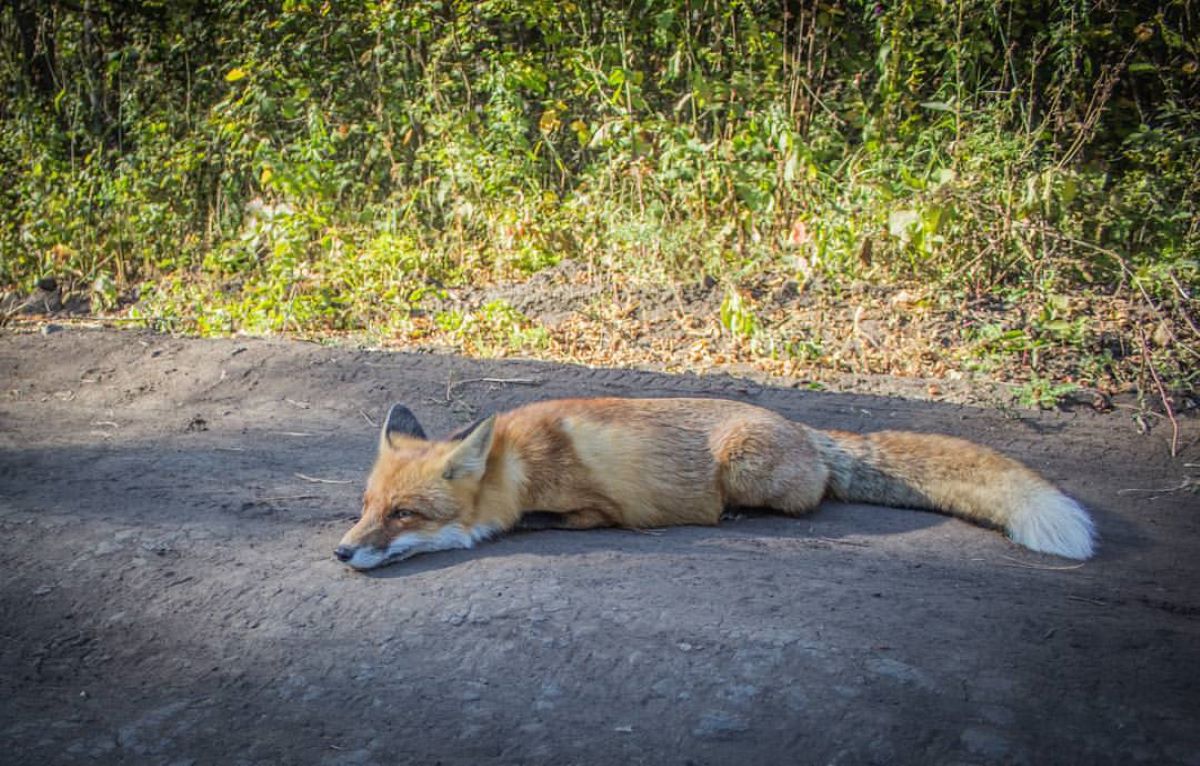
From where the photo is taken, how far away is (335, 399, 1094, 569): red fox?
142 inches

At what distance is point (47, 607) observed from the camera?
9.80ft

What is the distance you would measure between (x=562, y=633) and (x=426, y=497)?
105cm

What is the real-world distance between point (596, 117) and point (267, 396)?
18.4 ft

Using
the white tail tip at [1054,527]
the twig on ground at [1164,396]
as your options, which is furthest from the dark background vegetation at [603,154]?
the white tail tip at [1054,527]

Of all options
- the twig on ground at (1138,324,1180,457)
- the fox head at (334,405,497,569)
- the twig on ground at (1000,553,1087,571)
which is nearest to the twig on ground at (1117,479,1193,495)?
the twig on ground at (1138,324,1180,457)

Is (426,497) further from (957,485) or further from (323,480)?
(957,485)

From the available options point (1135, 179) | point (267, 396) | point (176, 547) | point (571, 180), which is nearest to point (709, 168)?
point (571, 180)

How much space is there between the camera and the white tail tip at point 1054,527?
3.63m

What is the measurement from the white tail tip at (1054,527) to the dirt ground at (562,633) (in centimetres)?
8

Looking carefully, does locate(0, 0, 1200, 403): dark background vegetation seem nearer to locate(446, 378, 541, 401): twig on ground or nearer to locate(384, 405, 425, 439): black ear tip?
locate(446, 378, 541, 401): twig on ground

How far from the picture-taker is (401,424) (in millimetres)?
4055

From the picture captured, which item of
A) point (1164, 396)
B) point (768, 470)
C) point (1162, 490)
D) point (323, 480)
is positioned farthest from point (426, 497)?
point (1164, 396)

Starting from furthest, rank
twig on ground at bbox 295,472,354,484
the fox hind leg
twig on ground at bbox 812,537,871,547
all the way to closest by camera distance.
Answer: twig on ground at bbox 295,472,354,484 < the fox hind leg < twig on ground at bbox 812,537,871,547

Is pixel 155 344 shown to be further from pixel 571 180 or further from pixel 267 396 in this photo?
pixel 571 180
